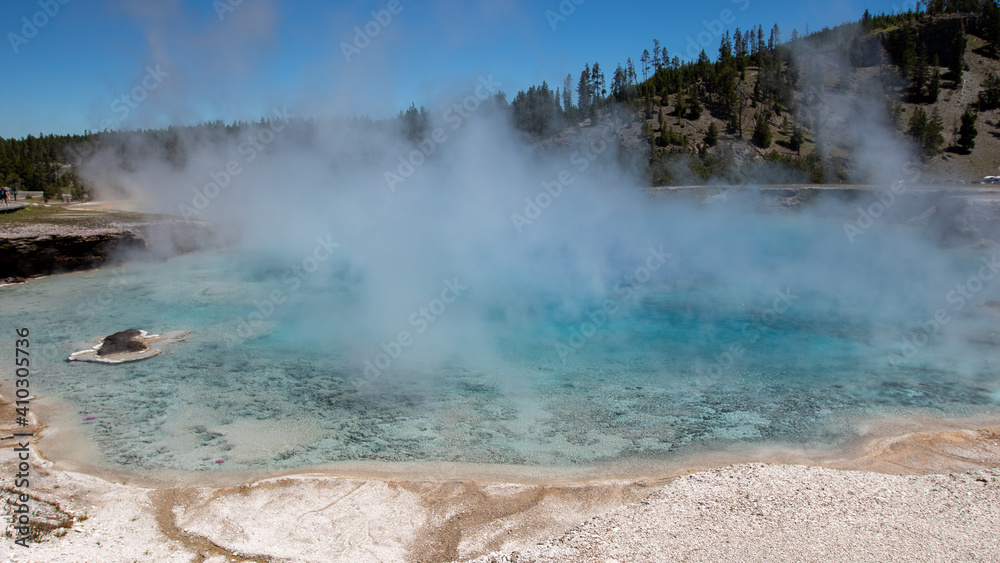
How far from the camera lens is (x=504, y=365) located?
7613 millimetres

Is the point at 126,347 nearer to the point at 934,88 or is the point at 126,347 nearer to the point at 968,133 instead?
the point at 968,133

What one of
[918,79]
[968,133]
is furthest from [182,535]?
[918,79]

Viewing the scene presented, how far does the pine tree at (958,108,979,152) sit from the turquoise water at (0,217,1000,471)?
→ 26.4 metres

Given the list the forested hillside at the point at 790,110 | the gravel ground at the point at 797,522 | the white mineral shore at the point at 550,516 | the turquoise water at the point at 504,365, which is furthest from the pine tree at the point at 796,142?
the gravel ground at the point at 797,522

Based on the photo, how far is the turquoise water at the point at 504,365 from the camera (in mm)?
5711

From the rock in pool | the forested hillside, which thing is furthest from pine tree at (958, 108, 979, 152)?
the rock in pool

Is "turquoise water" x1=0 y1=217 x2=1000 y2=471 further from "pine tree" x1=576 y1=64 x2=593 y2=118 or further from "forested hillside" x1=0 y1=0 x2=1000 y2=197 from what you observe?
"pine tree" x1=576 y1=64 x2=593 y2=118

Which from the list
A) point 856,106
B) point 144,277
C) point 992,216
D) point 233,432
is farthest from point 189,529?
point 856,106

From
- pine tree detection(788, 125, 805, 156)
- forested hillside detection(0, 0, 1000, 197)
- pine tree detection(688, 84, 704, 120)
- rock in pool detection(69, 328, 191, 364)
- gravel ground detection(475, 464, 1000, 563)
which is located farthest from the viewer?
pine tree detection(688, 84, 704, 120)

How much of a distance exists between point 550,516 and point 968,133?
4020 cm

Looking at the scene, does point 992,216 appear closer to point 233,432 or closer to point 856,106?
point 233,432

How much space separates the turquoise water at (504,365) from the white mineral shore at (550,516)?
1.79ft

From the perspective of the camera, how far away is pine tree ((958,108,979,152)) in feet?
106

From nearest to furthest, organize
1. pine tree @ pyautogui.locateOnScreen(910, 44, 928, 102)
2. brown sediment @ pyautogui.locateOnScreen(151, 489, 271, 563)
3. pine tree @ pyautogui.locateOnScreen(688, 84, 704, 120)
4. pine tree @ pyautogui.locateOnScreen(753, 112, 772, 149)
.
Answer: brown sediment @ pyautogui.locateOnScreen(151, 489, 271, 563)
pine tree @ pyautogui.locateOnScreen(753, 112, 772, 149)
pine tree @ pyautogui.locateOnScreen(688, 84, 704, 120)
pine tree @ pyautogui.locateOnScreen(910, 44, 928, 102)
